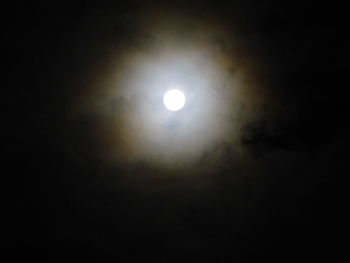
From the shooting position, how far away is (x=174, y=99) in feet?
14.6

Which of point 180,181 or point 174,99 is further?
point 180,181

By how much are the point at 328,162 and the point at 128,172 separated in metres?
2.73

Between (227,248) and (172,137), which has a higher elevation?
(172,137)

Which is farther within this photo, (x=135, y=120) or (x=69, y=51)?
(x=135, y=120)

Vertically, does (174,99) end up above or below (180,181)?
above

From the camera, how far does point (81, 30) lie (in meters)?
4.08

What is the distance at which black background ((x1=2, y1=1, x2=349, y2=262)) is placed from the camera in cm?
414

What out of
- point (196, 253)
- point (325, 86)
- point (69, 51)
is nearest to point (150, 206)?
point (196, 253)

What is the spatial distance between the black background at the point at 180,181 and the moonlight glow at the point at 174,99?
33.3 inches

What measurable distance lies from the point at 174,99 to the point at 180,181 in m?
1.27

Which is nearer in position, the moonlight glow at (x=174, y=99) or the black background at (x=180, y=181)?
the black background at (x=180, y=181)

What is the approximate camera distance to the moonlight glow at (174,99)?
14.6 feet

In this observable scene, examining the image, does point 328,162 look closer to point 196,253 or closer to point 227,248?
point 227,248

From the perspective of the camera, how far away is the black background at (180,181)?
4141mm
